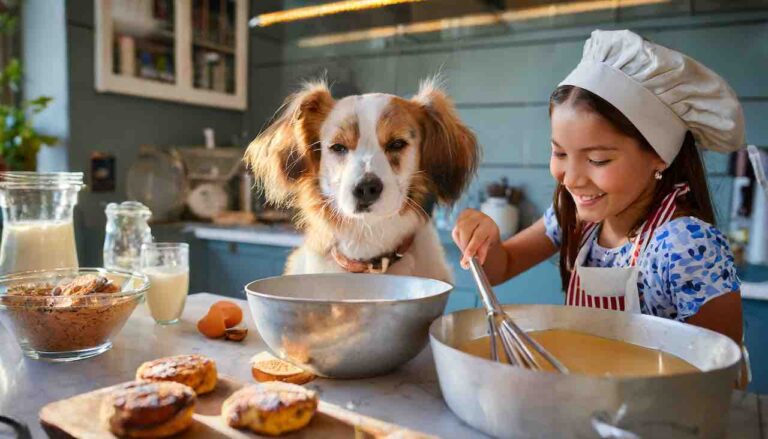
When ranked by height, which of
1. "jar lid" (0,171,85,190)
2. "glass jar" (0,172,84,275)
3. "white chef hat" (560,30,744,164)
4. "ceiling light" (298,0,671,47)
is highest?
"ceiling light" (298,0,671,47)

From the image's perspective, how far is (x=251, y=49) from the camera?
3.34 m

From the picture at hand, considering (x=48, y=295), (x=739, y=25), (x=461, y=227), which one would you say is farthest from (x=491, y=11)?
(x=48, y=295)

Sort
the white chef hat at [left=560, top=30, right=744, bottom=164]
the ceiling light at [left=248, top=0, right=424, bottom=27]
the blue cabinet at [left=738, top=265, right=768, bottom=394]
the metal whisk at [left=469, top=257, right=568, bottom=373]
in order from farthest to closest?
1. the ceiling light at [left=248, top=0, right=424, bottom=27]
2. the blue cabinet at [left=738, top=265, right=768, bottom=394]
3. the white chef hat at [left=560, top=30, right=744, bottom=164]
4. the metal whisk at [left=469, top=257, right=568, bottom=373]

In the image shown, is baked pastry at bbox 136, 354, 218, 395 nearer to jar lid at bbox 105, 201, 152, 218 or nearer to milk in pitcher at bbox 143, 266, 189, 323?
milk in pitcher at bbox 143, 266, 189, 323

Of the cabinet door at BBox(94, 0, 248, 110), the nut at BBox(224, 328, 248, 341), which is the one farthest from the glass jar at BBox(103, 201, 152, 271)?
the cabinet door at BBox(94, 0, 248, 110)

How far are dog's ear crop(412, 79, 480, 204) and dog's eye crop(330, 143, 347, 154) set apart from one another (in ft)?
0.54

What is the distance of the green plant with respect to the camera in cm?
238

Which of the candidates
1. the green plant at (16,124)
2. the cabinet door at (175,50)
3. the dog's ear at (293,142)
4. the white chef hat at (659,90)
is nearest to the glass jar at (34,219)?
the dog's ear at (293,142)

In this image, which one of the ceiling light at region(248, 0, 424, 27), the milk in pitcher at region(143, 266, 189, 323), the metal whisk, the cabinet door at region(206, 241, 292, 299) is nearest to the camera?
A: the metal whisk

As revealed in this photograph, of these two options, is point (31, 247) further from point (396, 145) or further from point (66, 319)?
point (396, 145)

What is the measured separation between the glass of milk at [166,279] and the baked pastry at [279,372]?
1.04 feet

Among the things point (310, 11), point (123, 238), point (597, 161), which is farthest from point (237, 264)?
point (597, 161)

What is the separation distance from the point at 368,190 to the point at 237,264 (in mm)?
1927

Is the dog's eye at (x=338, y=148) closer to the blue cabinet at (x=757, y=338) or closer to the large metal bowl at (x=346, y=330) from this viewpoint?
the large metal bowl at (x=346, y=330)
